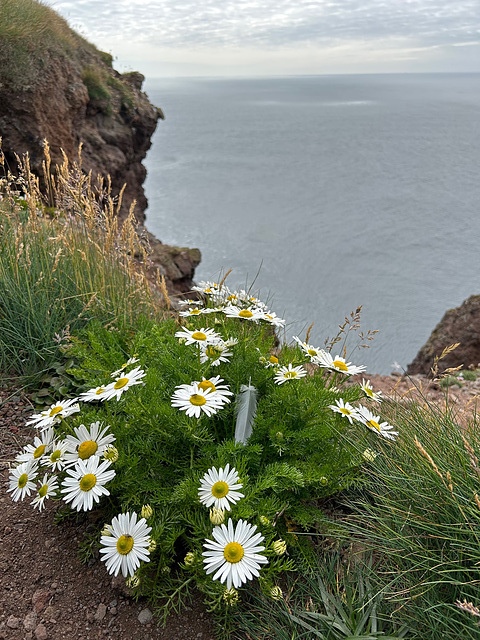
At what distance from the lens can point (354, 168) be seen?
79.0 metres

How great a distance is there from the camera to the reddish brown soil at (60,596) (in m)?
1.83

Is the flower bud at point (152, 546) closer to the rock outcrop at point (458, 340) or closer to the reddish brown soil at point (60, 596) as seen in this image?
the reddish brown soil at point (60, 596)

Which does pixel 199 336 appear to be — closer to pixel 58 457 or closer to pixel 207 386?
pixel 207 386

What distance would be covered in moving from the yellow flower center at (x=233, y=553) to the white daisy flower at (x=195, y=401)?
1.49ft

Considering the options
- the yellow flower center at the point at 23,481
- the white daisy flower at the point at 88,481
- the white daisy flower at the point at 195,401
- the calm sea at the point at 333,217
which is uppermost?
the white daisy flower at the point at 195,401

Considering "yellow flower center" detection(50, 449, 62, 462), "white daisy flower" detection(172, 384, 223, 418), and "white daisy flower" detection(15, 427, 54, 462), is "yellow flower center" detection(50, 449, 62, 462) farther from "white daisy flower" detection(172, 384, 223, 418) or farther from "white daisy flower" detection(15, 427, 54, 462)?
"white daisy flower" detection(172, 384, 223, 418)

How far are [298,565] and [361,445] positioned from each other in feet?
1.92

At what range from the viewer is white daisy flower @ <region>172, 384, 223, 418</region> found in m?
1.75

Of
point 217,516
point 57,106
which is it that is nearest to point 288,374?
point 217,516

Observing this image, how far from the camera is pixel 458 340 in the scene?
9414 mm

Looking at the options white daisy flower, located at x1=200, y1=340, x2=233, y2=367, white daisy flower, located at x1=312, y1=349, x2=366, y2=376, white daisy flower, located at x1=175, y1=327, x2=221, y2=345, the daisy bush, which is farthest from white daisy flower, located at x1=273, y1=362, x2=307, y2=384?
white daisy flower, located at x1=175, y1=327, x2=221, y2=345

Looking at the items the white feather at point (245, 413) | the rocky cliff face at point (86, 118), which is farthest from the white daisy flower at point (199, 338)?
the rocky cliff face at point (86, 118)

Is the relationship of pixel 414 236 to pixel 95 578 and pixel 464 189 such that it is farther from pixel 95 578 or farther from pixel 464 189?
pixel 95 578

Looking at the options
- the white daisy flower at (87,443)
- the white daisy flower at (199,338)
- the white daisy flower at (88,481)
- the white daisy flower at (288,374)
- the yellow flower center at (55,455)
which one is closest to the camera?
the white daisy flower at (88,481)
